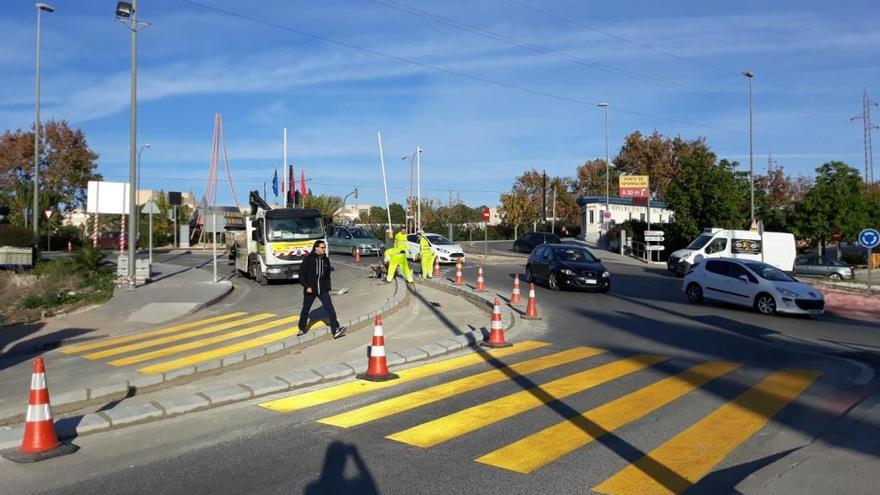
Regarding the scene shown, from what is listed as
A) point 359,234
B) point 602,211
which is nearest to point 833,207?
point 602,211

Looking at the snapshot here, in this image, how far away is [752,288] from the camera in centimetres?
1797

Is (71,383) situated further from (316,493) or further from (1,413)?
(316,493)

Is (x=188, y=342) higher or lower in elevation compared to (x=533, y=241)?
lower

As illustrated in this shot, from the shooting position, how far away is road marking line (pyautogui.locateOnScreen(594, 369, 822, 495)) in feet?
17.1

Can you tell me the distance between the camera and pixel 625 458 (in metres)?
5.80

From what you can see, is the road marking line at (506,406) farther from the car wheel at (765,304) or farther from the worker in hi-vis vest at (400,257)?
the worker in hi-vis vest at (400,257)

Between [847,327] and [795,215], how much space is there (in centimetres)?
3608

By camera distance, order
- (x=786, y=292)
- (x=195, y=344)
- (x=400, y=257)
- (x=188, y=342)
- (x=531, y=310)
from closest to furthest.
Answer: (x=195, y=344), (x=188, y=342), (x=531, y=310), (x=786, y=292), (x=400, y=257)

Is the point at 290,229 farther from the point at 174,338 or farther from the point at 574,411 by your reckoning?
the point at 574,411

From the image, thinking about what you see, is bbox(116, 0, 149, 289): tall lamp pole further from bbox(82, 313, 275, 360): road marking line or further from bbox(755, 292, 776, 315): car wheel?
bbox(755, 292, 776, 315): car wheel

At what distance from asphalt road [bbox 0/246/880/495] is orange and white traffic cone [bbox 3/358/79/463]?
0.18 meters

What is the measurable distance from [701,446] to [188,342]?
962cm

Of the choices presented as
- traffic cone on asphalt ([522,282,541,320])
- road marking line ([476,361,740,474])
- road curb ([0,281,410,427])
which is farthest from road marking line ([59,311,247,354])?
road marking line ([476,361,740,474])

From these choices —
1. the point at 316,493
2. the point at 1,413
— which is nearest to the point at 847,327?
the point at 316,493
